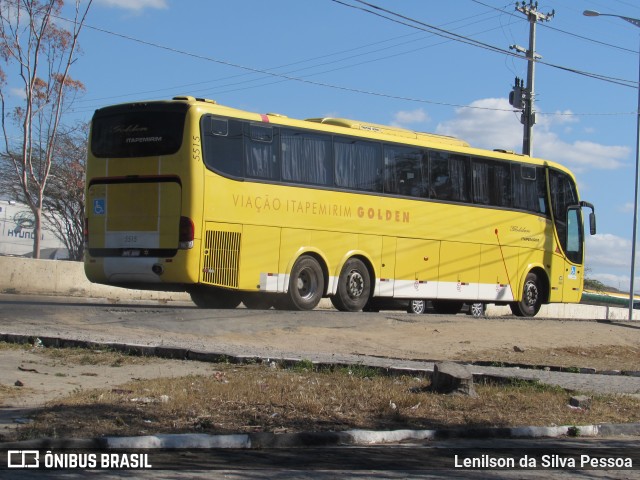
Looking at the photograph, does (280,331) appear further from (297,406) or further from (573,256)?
(573,256)

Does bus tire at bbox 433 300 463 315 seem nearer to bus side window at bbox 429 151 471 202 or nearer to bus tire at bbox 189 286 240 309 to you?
bus side window at bbox 429 151 471 202

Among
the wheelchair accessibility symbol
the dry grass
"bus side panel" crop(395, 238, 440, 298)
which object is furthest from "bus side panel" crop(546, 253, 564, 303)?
the dry grass

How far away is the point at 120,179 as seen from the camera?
60.2 ft

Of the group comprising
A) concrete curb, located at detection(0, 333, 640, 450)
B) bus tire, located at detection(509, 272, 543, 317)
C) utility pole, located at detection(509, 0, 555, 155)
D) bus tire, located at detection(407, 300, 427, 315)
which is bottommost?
concrete curb, located at detection(0, 333, 640, 450)

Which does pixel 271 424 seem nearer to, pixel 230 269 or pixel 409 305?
pixel 230 269

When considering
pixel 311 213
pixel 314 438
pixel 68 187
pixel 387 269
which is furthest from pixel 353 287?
pixel 68 187

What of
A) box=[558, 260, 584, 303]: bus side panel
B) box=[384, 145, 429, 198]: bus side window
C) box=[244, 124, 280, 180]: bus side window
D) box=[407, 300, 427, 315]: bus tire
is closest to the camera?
box=[244, 124, 280, 180]: bus side window

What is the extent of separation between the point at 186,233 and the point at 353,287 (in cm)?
501

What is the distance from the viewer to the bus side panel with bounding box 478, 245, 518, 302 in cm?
2447

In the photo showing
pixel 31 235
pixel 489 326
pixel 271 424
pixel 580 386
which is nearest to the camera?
pixel 271 424

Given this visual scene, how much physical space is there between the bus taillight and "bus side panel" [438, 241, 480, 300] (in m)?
7.80

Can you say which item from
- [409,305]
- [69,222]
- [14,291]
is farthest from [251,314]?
[69,222]

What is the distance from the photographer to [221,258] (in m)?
18.3

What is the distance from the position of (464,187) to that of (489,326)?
5121 millimetres
